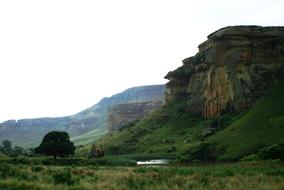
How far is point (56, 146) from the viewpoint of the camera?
106m

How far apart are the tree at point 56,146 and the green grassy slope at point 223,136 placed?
118 ft

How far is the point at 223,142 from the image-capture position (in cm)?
12319

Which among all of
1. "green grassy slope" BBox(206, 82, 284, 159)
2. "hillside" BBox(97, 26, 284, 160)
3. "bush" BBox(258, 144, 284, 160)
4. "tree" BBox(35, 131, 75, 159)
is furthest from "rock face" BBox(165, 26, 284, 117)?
"bush" BBox(258, 144, 284, 160)

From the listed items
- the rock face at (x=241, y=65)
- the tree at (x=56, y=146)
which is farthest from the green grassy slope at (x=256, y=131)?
the tree at (x=56, y=146)

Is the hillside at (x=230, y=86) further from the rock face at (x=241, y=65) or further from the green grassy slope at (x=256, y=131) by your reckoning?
the green grassy slope at (x=256, y=131)

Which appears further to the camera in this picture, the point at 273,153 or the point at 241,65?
the point at 241,65

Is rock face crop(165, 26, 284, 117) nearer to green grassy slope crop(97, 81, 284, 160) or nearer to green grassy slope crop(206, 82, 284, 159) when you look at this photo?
green grassy slope crop(97, 81, 284, 160)

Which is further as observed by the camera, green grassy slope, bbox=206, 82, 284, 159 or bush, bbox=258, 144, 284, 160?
green grassy slope, bbox=206, 82, 284, 159

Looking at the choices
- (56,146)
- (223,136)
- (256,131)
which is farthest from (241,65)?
(56,146)

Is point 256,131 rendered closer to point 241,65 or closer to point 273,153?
point 273,153

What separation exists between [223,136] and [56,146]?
47761 mm

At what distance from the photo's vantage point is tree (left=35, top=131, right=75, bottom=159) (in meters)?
105

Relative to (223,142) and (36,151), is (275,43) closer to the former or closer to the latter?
(223,142)

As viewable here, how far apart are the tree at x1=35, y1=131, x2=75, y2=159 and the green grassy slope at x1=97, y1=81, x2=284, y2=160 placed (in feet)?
118
